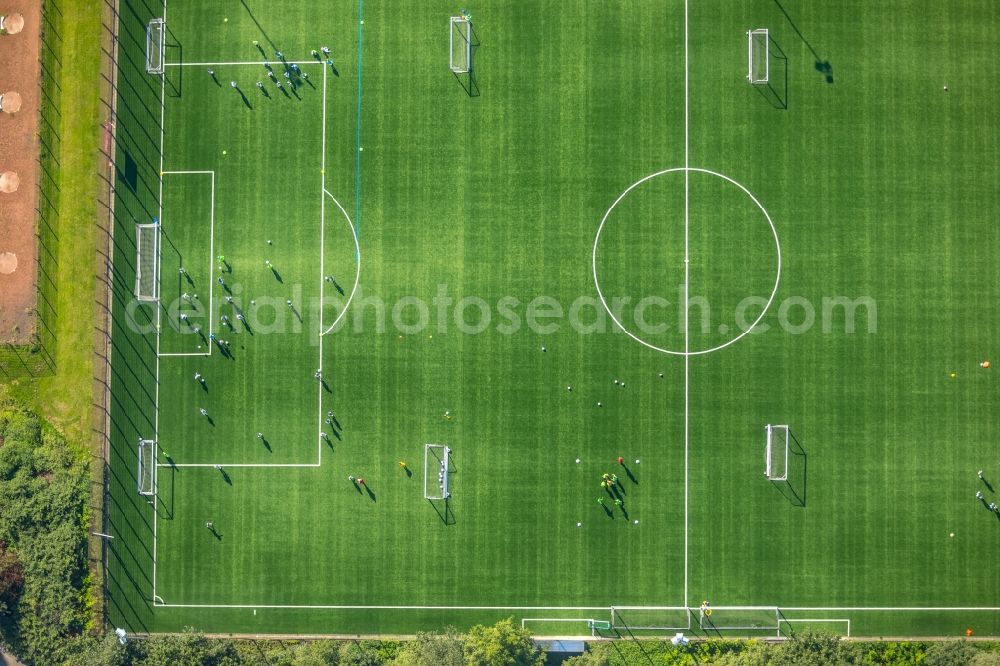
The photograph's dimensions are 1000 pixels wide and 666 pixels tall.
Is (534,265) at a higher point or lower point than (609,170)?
lower

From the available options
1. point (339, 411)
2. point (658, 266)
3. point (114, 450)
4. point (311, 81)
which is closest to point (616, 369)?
point (658, 266)

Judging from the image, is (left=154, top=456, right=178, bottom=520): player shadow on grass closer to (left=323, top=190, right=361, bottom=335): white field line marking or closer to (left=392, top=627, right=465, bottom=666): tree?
(left=323, top=190, right=361, bottom=335): white field line marking

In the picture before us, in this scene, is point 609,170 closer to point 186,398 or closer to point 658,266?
point 658,266

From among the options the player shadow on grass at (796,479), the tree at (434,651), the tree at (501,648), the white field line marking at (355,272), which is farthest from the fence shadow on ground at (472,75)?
the tree at (434,651)

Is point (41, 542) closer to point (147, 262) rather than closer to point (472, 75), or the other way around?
point (147, 262)

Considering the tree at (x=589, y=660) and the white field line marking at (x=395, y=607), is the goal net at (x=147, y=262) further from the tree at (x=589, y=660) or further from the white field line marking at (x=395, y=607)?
the tree at (x=589, y=660)

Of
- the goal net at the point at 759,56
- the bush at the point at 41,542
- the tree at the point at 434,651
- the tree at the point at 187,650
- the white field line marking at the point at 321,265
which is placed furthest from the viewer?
the white field line marking at the point at 321,265

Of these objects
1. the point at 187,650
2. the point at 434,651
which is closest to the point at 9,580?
the point at 187,650
